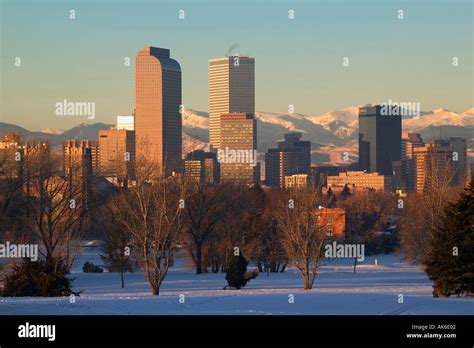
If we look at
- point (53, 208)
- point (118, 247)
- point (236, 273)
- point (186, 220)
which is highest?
point (53, 208)

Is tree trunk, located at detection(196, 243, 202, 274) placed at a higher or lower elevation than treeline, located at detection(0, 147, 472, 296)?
lower

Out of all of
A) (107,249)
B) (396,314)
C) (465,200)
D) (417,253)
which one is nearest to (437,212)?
(417,253)

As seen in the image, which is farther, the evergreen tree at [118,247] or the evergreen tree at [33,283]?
the evergreen tree at [118,247]

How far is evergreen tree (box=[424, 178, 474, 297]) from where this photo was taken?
119 feet

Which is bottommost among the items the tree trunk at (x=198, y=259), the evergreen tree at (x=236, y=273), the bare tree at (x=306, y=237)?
the tree trunk at (x=198, y=259)

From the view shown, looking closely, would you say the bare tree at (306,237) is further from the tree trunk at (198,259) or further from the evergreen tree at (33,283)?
the tree trunk at (198,259)

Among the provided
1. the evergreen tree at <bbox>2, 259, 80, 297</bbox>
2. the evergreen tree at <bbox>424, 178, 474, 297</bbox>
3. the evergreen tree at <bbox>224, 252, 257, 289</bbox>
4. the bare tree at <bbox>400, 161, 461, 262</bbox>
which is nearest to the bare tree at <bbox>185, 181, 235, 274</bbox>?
the bare tree at <bbox>400, 161, 461, 262</bbox>

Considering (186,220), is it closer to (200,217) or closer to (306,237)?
(200,217)

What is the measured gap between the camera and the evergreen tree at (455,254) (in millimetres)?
36375

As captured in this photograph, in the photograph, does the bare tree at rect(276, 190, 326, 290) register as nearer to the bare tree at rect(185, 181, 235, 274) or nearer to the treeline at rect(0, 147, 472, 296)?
the treeline at rect(0, 147, 472, 296)

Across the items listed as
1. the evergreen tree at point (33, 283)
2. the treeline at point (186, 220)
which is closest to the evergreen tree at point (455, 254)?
the treeline at point (186, 220)

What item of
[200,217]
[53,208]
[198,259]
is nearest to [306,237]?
[53,208]

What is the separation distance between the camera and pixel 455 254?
36.4 metres

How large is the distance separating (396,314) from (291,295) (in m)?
5.21
